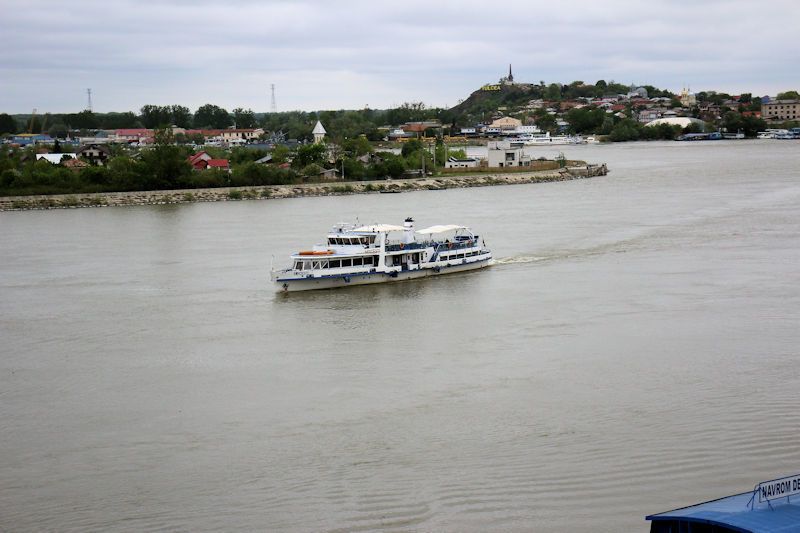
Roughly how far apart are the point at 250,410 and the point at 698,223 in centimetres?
1446

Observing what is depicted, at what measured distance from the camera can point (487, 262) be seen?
16.7 m

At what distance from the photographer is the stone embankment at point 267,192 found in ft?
98.0

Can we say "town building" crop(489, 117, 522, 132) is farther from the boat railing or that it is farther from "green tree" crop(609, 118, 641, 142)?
the boat railing

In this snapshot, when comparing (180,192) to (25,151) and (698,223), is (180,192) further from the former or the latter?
(698,223)

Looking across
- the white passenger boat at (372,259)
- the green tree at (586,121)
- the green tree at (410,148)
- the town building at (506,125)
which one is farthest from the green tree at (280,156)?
the green tree at (586,121)

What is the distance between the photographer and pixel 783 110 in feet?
283

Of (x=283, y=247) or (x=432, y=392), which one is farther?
(x=283, y=247)

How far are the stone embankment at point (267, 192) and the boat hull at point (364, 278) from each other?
53.3ft

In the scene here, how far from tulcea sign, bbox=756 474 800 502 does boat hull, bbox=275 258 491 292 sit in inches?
411

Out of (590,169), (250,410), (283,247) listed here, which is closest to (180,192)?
(283,247)

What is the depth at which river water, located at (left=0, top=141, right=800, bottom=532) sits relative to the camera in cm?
675

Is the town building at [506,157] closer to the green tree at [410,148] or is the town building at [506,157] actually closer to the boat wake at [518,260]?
the green tree at [410,148]

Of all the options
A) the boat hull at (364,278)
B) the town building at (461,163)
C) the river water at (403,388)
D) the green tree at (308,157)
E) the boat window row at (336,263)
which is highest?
the green tree at (308,157)

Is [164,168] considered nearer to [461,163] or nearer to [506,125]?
[461,163]
